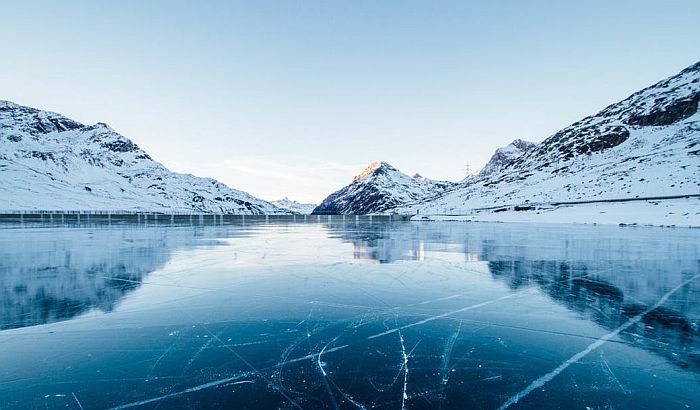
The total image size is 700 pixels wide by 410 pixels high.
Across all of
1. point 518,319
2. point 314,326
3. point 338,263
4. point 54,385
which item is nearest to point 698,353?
point 518,319

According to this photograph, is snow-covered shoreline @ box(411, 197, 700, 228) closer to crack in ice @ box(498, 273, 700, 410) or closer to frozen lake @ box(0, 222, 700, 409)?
crack in ice @ box(498, 273, 700, 410)

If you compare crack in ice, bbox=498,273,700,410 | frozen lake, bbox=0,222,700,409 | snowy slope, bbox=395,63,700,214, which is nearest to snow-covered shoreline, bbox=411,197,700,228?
snowy slope, bbox=395,63,700,214

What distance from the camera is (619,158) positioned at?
119125 millimetres

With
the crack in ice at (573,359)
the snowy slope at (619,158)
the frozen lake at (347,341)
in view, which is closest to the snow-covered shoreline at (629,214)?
the snowy slope at (619,158)

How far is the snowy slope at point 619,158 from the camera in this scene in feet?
282

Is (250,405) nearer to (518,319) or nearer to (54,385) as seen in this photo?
(54,385)

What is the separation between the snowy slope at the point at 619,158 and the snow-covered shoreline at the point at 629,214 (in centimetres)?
834

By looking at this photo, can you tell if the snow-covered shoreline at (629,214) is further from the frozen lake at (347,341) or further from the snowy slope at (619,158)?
the frozen lake at (347,341)

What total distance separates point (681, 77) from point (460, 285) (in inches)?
9154

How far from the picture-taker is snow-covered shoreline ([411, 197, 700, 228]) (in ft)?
164

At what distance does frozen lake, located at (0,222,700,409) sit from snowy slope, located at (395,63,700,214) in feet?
279

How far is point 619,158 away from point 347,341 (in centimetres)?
14703

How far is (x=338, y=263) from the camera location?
1203cm

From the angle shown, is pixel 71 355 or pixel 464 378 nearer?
pixel 464 378
